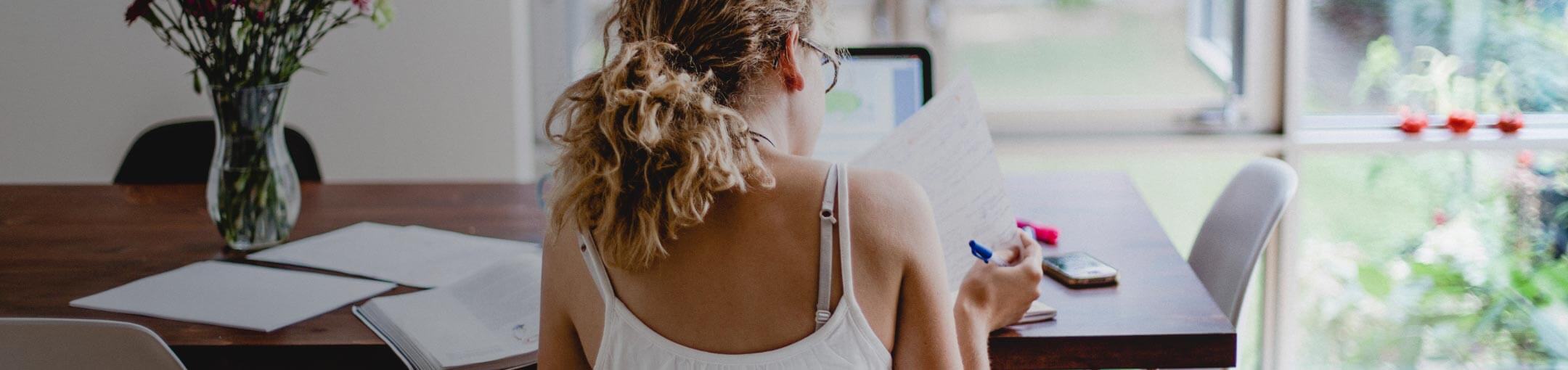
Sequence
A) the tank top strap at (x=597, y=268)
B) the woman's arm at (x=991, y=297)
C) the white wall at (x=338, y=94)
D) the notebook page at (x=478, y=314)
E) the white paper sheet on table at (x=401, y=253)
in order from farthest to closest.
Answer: the white wall at (x=338, y=94) < the white paper sheet on table at (x=401, y=253) < the notebook page at (x=478, y=314) < the woman's arm at (x=991, y=297) < the tank top strap at (x=597, y=268)

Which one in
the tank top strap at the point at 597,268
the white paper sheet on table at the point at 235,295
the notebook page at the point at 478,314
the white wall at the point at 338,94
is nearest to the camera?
the tank top strap at the point at 597,268

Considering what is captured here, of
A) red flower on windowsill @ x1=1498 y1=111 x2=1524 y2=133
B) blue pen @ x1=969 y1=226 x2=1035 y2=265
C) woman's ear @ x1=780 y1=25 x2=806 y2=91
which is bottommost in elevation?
red flower on windowsill @ x1=1498 y1=111 x2=1524 y2=133

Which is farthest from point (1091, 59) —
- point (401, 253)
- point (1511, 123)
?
point (401, 253)

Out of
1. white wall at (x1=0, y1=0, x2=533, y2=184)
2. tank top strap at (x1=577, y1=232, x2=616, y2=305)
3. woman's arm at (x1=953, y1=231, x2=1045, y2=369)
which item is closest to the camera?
tank top strap at (x1=577, y1=232, x2=616, y2=305)

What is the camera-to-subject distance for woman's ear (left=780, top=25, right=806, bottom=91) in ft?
3.54

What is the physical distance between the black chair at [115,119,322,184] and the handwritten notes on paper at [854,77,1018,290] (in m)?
1.40

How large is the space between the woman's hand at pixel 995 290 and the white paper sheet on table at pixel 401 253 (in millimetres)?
652

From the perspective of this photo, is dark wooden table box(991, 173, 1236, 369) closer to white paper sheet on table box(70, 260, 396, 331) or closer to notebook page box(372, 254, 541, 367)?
notebook page box(372, 254, 541, 367)

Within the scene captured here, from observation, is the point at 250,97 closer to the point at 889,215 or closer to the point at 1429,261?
the point at 889,215

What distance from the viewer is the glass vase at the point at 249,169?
169 centimetres

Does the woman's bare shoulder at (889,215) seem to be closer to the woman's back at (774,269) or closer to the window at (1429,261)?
the woman's back at (774,269)

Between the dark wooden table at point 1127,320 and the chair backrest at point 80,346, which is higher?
the chair backrest at point 80,346

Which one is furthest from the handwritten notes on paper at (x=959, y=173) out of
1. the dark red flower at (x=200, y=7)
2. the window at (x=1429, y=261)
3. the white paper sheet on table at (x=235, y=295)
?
the window at (x=1429, y=261)

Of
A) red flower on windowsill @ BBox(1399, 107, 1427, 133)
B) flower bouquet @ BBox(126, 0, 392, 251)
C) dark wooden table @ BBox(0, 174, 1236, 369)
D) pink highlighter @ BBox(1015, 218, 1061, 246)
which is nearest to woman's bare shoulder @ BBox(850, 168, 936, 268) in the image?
dark wooden table @ BBox(0, 174, 1236, 369)
